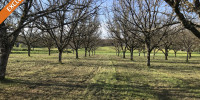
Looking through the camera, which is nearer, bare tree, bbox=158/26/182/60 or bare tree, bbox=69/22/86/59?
bare tree, bbox=158/26/182/60

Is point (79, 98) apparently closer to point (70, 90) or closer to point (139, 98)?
point (70, 90)

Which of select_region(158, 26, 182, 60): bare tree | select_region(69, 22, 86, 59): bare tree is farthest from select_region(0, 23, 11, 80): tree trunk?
select_region(158, 26, 182, 60): bare tree

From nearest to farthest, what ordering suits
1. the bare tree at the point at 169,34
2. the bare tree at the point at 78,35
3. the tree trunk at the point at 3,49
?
1. the tree trunk at the point at 3,49
2. the bare tree at the point at 169,34
3. the bare tree at the point at 78,35

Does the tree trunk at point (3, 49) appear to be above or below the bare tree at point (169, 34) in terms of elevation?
below

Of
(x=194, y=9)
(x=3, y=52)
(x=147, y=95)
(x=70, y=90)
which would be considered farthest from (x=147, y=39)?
(x=3, y=52)

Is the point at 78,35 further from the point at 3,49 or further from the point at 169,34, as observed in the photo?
the point at 169,34

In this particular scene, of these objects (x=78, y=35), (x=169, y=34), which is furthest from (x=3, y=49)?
(x=169, y=34)

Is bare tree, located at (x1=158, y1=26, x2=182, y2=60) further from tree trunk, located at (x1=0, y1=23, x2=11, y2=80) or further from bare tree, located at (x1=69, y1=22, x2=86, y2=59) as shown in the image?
tree trunk, located at (x1=0, y1=23, x2=11, y2=80)

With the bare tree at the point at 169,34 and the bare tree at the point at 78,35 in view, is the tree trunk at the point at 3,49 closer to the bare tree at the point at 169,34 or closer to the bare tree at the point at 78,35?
the bare tree at the point at 78,35

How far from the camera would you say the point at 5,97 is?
4281 millimetres

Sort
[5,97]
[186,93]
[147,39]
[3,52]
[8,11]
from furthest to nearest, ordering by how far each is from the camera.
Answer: [147,39]
[3,52]
[186,93]
[8,11]
[5,97]

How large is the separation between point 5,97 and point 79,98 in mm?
2345

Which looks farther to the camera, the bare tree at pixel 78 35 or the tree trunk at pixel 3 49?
the bare tree at pixel 78 35

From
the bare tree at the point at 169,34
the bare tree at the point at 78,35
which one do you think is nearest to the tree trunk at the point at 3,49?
the bare tree at the point at 78,35
